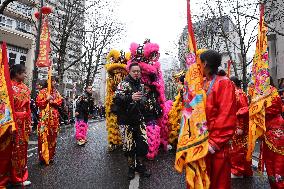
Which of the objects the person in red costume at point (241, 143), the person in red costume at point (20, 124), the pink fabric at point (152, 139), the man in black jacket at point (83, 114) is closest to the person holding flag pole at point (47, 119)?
the person in red costume at point (20, 124)

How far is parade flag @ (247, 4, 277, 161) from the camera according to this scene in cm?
462

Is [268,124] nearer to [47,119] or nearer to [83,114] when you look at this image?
[47,119]

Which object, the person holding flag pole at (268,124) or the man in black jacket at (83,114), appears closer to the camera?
the person holding flag pole at (268,124)

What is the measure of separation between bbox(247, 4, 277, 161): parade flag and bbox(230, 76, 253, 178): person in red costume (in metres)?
0.88

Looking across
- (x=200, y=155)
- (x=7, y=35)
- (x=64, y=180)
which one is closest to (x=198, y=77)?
(x=200, y=155)

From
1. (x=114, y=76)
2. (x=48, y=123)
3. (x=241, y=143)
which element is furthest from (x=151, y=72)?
(x=241, y=143)

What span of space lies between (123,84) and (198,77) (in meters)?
2.61

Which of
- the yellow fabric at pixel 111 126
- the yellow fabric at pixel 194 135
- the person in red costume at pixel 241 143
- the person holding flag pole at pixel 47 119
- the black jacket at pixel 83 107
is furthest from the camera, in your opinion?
the black jacket at pixel 83 107

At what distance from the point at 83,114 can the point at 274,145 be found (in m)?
7.54

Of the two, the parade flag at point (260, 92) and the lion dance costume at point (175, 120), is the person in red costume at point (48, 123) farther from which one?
the parade flag at point (260, 92)

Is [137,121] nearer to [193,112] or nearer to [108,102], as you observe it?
[193,112]

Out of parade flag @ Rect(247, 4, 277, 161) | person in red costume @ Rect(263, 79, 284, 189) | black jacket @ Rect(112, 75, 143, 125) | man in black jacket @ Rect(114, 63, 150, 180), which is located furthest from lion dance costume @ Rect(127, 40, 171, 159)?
person in red costume @ Rect(263, 79, 284, 189)

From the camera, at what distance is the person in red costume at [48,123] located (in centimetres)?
714

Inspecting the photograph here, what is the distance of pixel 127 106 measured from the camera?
5.60 meters
